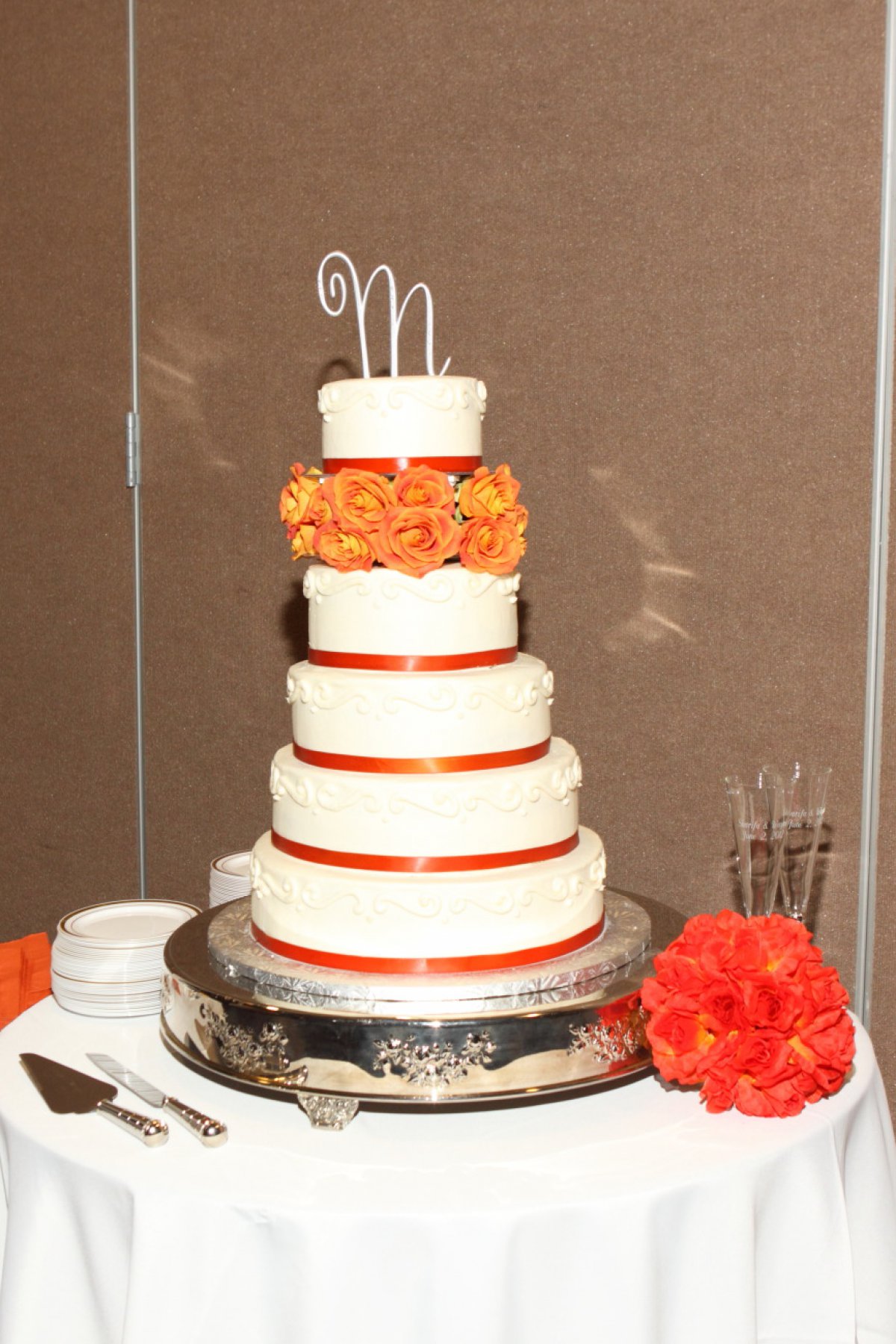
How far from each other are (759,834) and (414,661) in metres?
0.53

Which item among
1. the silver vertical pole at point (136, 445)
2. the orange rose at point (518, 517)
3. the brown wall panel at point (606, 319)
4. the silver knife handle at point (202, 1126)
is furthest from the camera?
the silver vertical pole at point (136, 445)

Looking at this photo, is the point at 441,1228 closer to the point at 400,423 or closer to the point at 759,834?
the point at 759,834

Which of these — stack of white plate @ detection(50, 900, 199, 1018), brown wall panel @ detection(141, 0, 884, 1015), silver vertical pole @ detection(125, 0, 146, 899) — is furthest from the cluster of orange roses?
silver vertical pole @ detection(125, 0, 146, 899)

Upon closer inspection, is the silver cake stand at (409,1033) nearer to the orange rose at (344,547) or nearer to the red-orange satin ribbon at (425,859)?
the red-orange satin ribbon at (425,859)

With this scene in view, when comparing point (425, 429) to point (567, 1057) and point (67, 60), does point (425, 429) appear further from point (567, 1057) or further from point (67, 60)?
point (67, 60)

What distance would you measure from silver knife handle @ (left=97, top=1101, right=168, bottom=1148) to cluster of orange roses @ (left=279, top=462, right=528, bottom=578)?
646 millimetres

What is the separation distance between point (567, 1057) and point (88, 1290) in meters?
0.56

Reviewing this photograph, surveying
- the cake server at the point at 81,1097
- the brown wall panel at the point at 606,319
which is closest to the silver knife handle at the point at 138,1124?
the cake server at the point at 81,1097

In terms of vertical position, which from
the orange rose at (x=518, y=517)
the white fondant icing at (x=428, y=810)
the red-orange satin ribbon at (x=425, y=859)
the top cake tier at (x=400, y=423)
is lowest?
the red-orange satin ribbon at (x=425, y=859)

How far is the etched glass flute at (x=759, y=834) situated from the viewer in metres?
1.81

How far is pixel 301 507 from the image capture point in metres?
1.69

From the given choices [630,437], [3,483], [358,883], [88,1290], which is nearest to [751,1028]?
[358,883]

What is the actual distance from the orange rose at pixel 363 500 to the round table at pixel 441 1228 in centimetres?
67

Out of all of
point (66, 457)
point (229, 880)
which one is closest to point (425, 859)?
point (229, 880)
